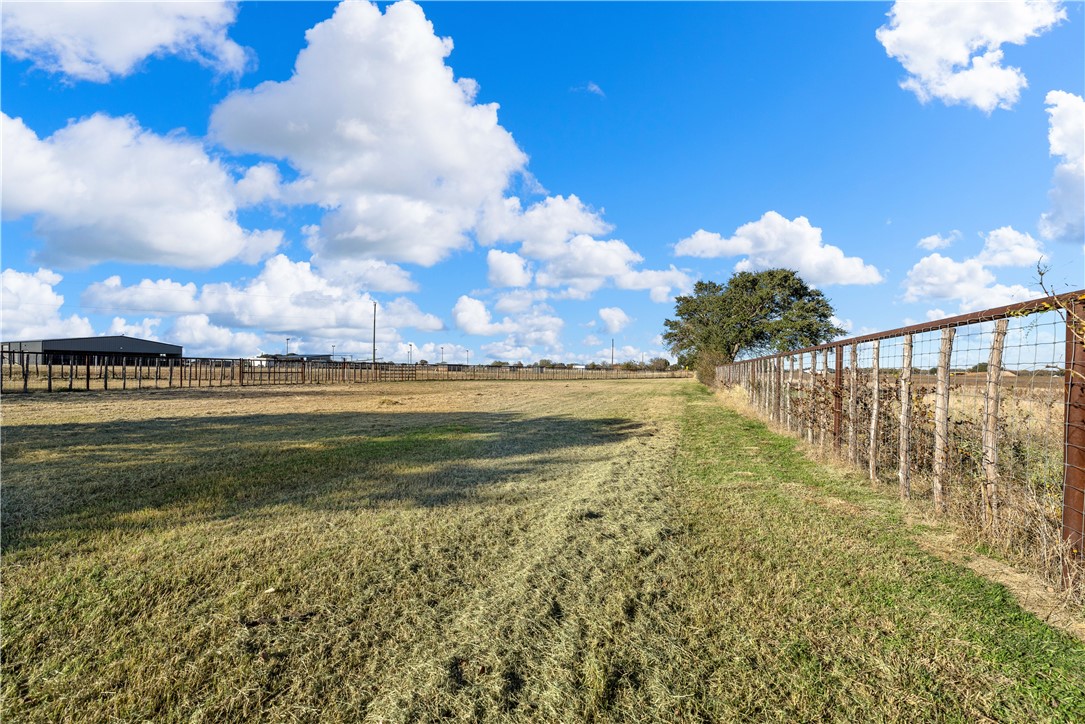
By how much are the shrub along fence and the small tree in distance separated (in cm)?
2702

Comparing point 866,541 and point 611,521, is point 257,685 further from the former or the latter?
point 866,541

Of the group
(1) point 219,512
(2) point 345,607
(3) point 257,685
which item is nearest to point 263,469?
(1) point 219,512

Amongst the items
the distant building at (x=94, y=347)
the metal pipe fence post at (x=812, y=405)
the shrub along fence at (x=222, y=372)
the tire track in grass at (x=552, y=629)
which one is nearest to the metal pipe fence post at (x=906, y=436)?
the tire track in grass at (x=552, y=629)

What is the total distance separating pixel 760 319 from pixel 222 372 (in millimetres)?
38483

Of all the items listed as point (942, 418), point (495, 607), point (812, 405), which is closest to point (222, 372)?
point (812, 405)

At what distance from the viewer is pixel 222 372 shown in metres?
34.0

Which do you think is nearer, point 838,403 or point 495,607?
point 495,607

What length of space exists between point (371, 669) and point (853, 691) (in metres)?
2.16

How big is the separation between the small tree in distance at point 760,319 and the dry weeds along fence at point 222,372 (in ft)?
83.6

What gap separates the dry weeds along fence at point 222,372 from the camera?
32969 millimetres

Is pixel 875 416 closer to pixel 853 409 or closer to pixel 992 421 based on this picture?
pixel 853 409

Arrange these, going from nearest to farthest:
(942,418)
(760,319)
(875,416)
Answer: (942,418) → (875,416) → (760,319)

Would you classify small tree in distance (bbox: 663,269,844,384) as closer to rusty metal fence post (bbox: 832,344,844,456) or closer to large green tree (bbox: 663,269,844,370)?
large green tree (bbox: 663,269,844,370)

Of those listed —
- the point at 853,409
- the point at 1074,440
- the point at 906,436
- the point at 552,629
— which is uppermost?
the point at 1074,440
